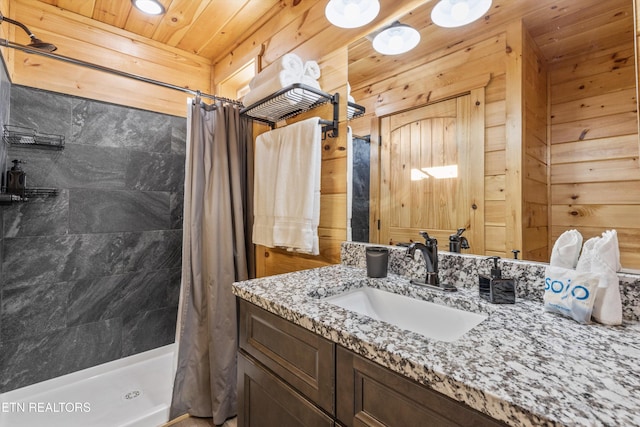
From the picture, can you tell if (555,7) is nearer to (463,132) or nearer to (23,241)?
(463,132)

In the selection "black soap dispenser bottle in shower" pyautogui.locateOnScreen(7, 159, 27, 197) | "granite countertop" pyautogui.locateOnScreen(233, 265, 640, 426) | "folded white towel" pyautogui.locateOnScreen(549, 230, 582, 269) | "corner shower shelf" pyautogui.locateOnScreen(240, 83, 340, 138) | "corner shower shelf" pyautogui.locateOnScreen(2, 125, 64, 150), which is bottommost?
"granite countertop" pyautogui.locateOnScreen(233, 265, 640, 426)

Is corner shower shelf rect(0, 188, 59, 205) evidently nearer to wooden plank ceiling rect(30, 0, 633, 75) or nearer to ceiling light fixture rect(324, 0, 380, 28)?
wooden plank ceiling rect(30, 0, 633, 75)

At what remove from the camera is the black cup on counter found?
1118mm

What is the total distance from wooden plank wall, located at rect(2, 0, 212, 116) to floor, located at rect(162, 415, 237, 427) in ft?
6.62

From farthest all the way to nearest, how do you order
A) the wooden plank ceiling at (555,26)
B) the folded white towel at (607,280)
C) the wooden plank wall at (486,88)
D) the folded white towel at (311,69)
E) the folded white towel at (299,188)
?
the folded white towel at (311,69) < the folded white towel at (299,188) < the wooden plank wall at (486,88) < the wooden plank ceiling at (555,26) < the folded white towel at (607,280)

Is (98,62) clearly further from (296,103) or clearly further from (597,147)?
(597,147)

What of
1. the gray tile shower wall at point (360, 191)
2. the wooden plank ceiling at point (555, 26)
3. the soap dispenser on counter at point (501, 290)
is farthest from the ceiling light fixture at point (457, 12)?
the soap dispenser on counter at point (501, 290)

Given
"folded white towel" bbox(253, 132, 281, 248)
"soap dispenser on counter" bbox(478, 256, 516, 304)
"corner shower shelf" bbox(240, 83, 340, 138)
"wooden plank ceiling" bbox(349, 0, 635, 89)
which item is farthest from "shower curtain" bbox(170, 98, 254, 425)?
"soap dispenser on counter" bbox(478, 256, 516, 304)

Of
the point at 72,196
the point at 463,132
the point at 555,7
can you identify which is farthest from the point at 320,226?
the point at 72,196

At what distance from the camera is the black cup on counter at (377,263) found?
3.67 feet

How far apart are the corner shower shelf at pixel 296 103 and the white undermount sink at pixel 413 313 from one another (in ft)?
2.53

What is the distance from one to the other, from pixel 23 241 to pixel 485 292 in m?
2.37

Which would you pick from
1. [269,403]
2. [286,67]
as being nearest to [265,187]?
[286,67]

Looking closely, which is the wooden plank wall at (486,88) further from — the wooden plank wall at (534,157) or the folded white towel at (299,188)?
the folded white towel at (299,188)
